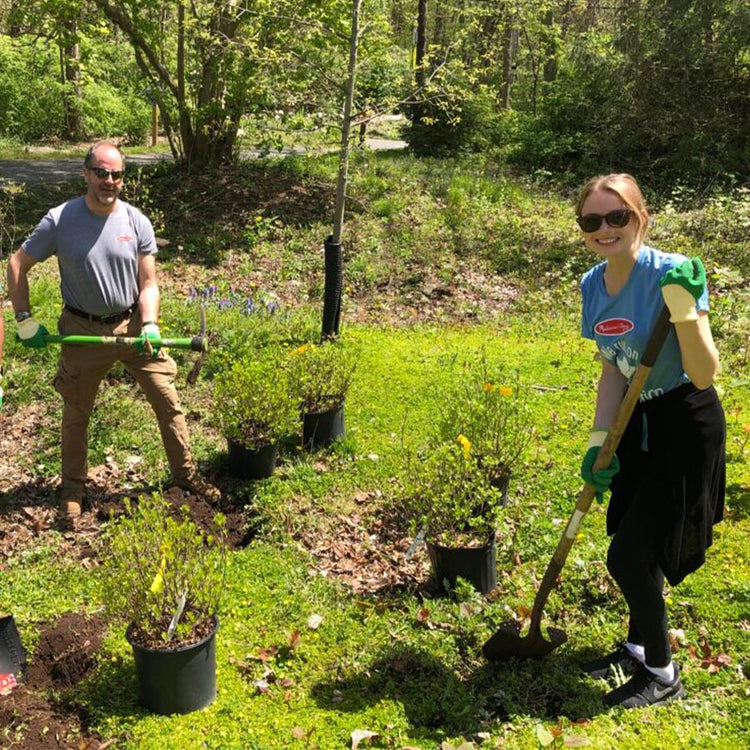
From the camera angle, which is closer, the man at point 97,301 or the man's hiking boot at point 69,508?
the man at point 97,301

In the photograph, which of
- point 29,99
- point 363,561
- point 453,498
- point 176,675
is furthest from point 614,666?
point 29,99

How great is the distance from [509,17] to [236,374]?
1816cm

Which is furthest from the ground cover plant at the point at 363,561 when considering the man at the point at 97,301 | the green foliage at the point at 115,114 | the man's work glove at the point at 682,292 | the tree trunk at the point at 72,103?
the green foliage at the point at 115,114

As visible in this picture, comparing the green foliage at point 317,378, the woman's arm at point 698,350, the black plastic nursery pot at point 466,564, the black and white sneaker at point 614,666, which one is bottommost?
the black and white sneaker at point 614,666

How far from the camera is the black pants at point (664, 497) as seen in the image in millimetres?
3023

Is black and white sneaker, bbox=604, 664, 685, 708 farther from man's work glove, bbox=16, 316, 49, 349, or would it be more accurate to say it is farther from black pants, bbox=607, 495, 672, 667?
man's work glove, bbox=16, 316, 49, 349

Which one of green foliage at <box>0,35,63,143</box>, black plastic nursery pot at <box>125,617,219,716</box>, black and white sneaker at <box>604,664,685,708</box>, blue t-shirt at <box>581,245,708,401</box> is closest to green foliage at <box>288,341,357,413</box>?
black plastic nursery pot at <box>125,617,219,716</box>

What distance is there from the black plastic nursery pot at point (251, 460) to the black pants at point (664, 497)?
2.72 metres

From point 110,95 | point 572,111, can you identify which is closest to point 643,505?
point 572,111

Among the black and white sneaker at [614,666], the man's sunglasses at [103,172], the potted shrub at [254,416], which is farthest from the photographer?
the potted shrub at [254,416]

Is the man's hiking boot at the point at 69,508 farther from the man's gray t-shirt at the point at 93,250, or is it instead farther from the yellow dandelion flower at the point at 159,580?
the yellow dandelion flower at the point at 159,580

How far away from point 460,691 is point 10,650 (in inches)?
83.1

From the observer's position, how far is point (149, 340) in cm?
465

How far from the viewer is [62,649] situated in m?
3.77
